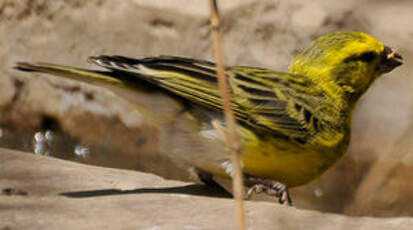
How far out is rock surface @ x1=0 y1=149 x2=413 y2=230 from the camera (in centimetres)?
407

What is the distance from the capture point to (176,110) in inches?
204

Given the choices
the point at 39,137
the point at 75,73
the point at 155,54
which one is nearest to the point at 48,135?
the point at 39,137

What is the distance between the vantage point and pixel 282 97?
18.0ft

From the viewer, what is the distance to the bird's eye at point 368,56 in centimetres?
588

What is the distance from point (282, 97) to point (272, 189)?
23.3 inches

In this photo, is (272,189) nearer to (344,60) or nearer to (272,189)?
(272,189)

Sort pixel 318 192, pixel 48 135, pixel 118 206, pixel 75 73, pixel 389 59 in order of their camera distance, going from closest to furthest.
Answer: pixel 118 206, pixel 75 73, pixel 389 59, pixel 318 192, pixel 48 135


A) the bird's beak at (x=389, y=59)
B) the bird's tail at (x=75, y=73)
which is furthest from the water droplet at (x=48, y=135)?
the bird's beak at (x=389, y=59)

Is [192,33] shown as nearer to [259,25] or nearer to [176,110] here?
[259,25]

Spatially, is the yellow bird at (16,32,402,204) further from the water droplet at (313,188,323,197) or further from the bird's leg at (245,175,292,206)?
the water droplet at (313,188,323,197)

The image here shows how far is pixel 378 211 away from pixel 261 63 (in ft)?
4.95

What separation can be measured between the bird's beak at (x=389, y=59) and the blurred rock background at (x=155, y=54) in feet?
2.95

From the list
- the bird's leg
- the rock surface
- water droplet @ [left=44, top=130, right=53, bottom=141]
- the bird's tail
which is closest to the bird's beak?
the bird's leg

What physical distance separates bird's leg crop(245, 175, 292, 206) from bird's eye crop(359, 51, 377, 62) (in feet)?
3.69
